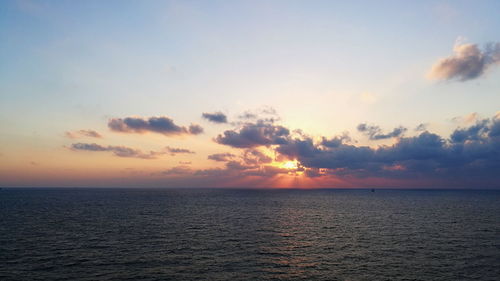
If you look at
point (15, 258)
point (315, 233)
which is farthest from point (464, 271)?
point (15, 258)

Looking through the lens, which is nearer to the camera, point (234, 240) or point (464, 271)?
point (464, 271)

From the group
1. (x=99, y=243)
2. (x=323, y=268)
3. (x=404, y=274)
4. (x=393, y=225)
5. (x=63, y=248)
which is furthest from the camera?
(x=393, y=225)

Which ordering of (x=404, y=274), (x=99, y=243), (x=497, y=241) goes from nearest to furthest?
(x=404, y=274) → (x=99, y=243) → (x=497, y=241)

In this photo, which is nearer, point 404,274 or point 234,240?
point 404,274

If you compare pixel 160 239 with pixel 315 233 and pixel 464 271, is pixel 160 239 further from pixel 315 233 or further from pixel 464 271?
pixel 464 271

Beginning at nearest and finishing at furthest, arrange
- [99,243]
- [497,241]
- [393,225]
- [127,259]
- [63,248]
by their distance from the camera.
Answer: [127,259]
[63,248]
[99,243]
[497,241]
[393,225]

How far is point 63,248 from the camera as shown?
191ft

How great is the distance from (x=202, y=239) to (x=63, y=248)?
2658 centimetres

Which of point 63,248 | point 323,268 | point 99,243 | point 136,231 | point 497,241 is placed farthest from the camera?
point 136,231

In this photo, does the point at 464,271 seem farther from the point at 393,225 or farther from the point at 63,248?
the point at 63,248

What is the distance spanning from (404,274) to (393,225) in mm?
52550

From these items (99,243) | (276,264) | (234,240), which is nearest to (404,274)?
(276,264)

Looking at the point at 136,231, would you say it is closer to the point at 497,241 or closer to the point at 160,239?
the point at 160,239

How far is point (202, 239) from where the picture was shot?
6856 cm
